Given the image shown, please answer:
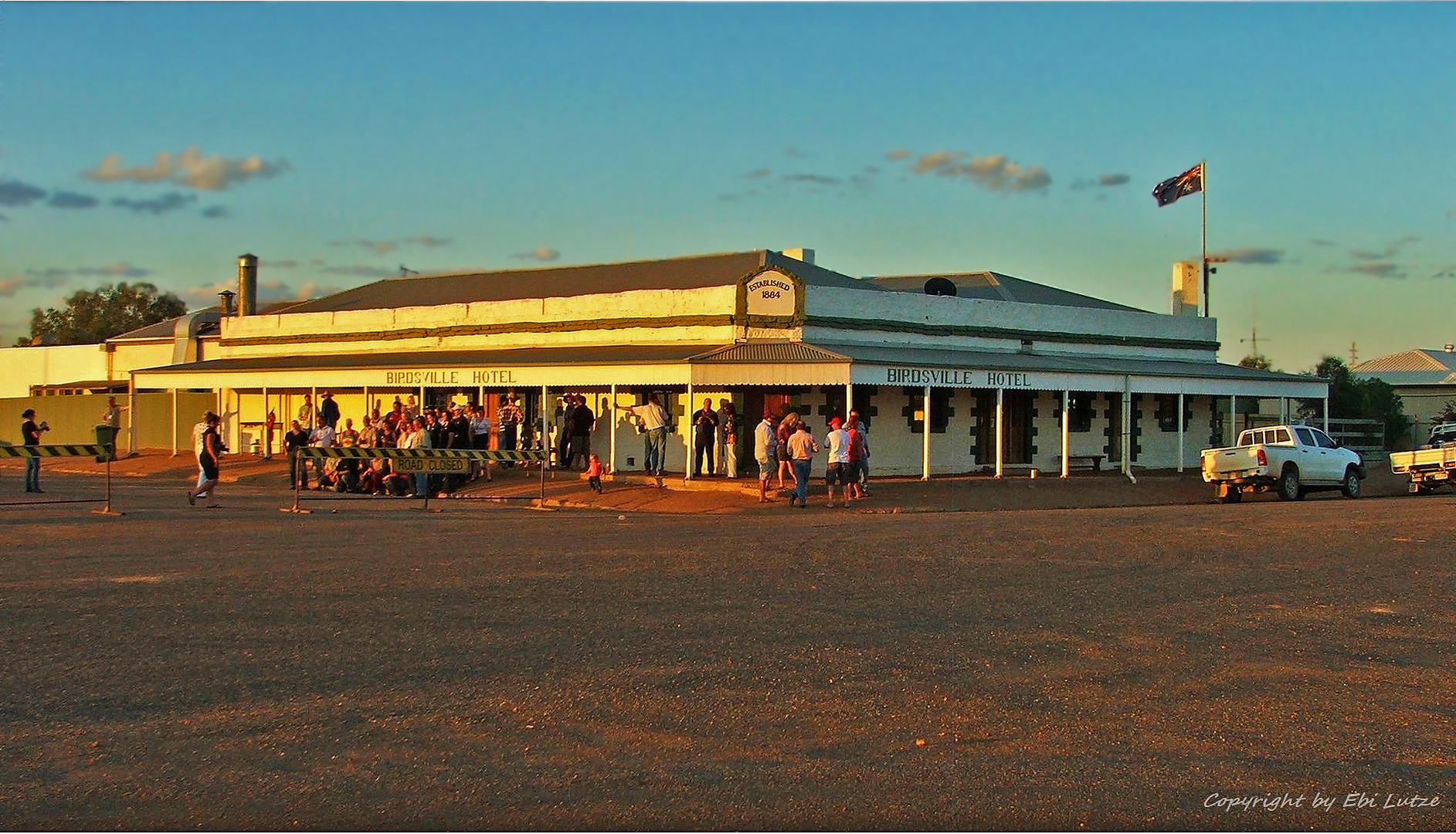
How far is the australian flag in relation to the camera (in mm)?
41688

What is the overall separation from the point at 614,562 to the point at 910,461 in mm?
→ 16733

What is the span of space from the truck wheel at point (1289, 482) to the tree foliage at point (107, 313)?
250ft

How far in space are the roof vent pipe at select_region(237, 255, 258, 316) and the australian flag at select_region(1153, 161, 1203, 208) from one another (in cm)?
3006

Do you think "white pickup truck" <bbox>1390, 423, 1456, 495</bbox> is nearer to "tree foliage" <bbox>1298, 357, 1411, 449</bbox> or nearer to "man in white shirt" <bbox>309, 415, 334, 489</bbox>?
"tree foliage" <bbox>1298, 357, 1411, 449</bbox>

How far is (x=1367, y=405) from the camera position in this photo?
53.2 metres

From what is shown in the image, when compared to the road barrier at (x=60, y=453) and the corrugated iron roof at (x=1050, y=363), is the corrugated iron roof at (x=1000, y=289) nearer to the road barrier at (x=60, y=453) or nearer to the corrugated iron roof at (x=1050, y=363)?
the corrugated iron roof at (x=1050, y=363)

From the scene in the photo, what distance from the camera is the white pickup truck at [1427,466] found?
2877 centimetres

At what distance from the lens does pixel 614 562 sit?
1460 centimetres

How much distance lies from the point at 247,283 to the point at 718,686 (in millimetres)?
40049

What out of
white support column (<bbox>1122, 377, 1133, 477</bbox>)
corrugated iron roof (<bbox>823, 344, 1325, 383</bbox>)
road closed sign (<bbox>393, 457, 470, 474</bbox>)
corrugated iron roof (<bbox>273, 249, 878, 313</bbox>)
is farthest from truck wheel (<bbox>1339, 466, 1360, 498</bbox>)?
road closed sign (<bbox>393, 457, 470, 474</bbox>)

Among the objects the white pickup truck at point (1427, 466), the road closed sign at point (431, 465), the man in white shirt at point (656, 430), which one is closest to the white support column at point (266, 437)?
the man in white shirt at point (656, 430)

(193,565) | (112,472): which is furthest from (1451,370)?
(193,565)

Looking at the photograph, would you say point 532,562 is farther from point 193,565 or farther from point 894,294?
point 894,294

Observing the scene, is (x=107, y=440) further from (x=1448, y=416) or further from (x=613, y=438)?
(x=1448, y=416)
